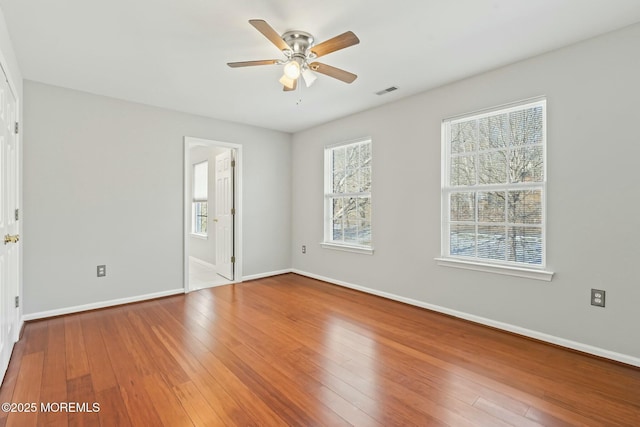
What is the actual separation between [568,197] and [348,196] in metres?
2.60

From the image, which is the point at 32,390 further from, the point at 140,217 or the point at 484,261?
the point at 484,261

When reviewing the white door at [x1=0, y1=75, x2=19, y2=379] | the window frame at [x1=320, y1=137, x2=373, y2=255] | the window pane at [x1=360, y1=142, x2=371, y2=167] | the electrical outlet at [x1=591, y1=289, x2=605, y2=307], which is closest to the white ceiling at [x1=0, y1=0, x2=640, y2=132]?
the white door at [x1=0, y1=75, x2=19, y2=379]

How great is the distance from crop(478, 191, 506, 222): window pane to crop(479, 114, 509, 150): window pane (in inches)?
18.6

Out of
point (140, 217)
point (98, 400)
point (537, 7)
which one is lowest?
point (98, 400)

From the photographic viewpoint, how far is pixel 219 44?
→ 2529mm

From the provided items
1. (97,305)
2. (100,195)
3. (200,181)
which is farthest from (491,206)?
(200,181)

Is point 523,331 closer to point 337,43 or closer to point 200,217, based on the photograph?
point 337,43

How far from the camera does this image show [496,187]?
3041mm

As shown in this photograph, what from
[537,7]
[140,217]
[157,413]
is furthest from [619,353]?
[140,217]

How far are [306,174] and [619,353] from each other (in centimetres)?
415

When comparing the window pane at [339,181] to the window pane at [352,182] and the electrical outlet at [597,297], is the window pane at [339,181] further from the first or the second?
the electrical outlet at [597,297]

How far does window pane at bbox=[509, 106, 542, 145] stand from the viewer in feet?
9.20

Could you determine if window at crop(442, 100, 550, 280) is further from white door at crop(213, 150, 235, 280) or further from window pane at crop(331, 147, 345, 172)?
white door at crop(213, 150, 235, 280)

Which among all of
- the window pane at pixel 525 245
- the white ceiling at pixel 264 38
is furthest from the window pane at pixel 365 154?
the window pane at pixel 525 245
